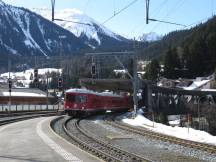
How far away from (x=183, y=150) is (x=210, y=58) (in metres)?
115

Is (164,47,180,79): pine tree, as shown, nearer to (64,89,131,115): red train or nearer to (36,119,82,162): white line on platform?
(64,89,131,115): red train

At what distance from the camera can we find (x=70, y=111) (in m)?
55.4

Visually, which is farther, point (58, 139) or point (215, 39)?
point (215, 39)

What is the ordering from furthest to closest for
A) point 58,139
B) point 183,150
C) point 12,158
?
point 58,139
point 183,150
point 12,158

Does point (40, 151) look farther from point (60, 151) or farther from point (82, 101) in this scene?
point (82, 101)

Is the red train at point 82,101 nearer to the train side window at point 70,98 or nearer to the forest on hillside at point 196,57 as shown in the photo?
the train side window at point 70,98

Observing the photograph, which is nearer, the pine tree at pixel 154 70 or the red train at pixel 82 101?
the red train at pixel 82 101

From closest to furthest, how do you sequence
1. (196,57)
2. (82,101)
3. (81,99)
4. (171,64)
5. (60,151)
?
1. (60,151)
2. (82,101)
3. (81,99)
4. (196,57)
5. (171,64)

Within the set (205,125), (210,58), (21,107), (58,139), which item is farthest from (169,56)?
(58,139)

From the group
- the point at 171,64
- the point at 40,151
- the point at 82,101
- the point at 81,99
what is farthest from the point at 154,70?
the point at 40,151

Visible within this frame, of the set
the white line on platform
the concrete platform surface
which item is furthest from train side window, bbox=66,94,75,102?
the white line on platform

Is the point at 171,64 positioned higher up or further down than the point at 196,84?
higher up

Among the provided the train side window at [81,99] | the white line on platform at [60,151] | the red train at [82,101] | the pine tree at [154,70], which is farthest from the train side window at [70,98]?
the pine tree at [154,70]

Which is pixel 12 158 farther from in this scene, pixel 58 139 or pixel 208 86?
pixel 208 86
